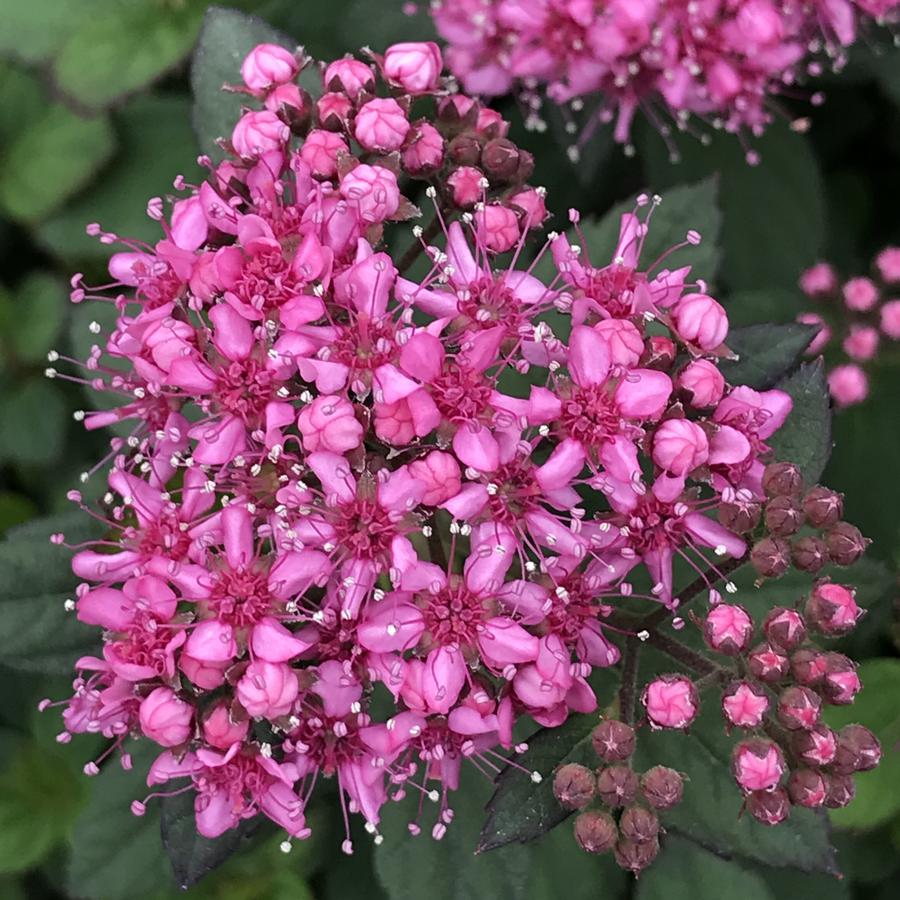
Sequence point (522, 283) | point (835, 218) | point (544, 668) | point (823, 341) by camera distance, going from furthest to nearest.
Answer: point (835, 218), point (823, 341), point (522, 283), point (544, 668)

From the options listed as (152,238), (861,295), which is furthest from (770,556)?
(152,238)

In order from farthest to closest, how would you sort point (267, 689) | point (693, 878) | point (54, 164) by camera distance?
point (54, 164) → point (693, 878) → point (267, 689)

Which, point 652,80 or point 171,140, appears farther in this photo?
point 171,140

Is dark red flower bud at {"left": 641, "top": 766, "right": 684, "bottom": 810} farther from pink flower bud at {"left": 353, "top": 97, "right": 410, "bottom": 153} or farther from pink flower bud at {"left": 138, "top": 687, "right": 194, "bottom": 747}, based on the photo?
pink flower bud at {"left": 353, "top": 97, "right": 410, "bottom": 153}

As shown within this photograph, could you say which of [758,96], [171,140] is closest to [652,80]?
[758,96]

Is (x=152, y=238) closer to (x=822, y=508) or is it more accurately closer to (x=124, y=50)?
(x=124, y=50)

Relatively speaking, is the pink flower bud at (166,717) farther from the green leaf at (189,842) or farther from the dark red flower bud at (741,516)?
the dark red flower bud at (741,516)

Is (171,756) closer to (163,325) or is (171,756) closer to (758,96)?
(163,325)

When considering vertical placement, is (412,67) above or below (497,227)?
above
